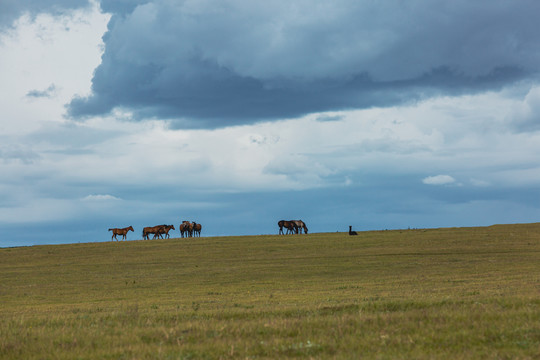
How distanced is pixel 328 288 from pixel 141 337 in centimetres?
1929

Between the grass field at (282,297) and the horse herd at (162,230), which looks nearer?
the grass field at (282,297)

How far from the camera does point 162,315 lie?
1797 centimetres

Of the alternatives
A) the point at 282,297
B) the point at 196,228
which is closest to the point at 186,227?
the point at 196,228

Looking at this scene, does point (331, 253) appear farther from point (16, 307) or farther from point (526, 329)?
→ point (526, 329)

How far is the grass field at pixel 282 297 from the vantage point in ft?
42.3

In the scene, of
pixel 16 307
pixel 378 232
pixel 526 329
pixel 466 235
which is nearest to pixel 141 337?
pixel 526 329

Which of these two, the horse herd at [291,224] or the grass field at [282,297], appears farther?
the horse herd at [291,224]

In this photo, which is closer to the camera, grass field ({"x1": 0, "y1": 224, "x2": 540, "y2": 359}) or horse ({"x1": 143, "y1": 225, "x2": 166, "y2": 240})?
grass field ({"x1": 0, "y1": 224, "x2": 540, "y2": 359})

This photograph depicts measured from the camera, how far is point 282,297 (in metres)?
27.6

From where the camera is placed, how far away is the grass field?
42.3 feet

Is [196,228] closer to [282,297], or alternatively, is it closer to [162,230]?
[162,230]

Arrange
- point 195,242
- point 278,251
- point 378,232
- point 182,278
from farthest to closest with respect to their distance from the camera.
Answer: point 378,232
point 195,242
point 278,251
point 182,278

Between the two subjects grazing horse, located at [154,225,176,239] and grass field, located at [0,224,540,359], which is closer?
grass field, located at [0,224,540,359]

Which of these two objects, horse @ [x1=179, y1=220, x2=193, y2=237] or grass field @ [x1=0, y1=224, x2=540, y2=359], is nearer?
grass field @ [x1=0, y1=224, x2=540, y2=359]
